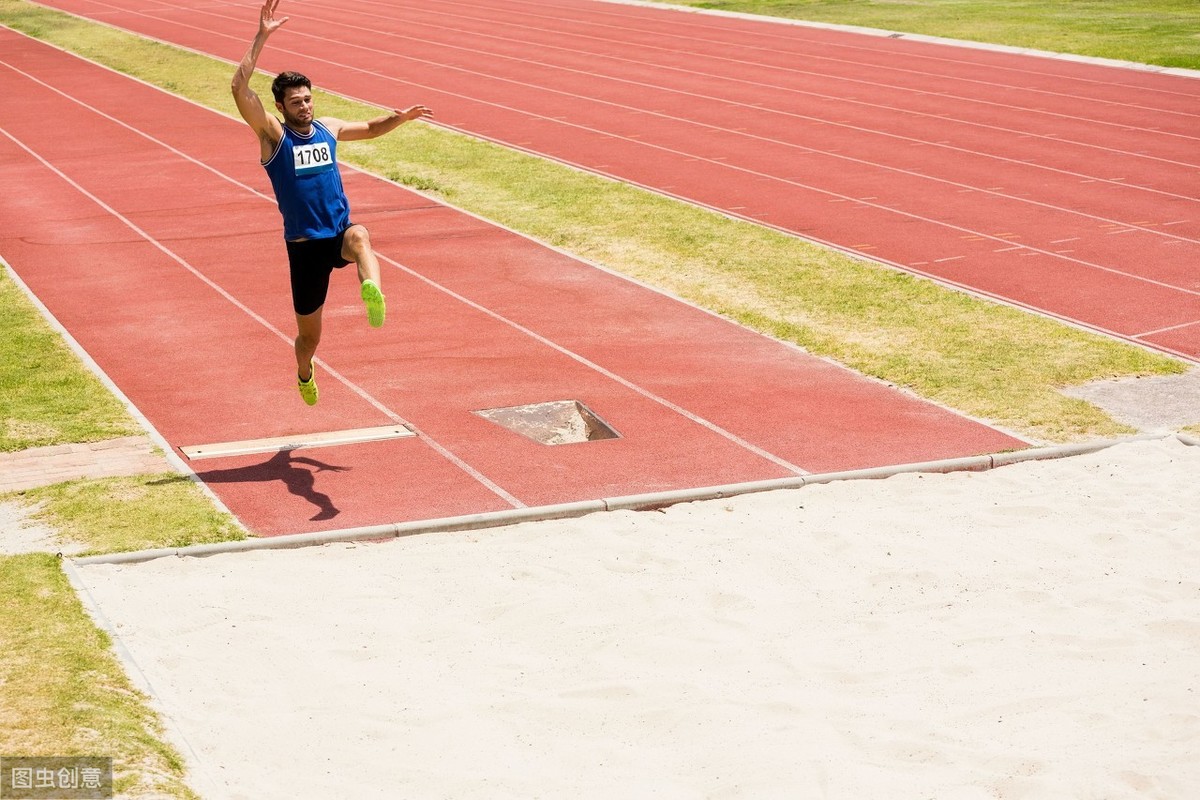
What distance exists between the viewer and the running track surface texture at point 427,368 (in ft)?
26.0

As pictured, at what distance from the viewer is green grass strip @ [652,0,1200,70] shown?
87.9 feet

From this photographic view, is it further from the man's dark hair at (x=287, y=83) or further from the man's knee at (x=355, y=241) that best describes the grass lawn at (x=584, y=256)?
the man's dark hair at (x=287, y=83)

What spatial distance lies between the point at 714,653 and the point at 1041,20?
28392mm

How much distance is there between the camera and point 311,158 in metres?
7.58

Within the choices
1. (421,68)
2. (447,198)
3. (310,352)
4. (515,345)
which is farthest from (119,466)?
(421,68)

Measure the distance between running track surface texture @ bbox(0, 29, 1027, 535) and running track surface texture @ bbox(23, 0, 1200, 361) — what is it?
2.77 m

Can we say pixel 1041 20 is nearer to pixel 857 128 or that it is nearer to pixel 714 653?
pixel 857 128

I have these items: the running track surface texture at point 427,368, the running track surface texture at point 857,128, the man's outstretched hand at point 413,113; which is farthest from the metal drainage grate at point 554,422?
the running track surface texture at point 857,128

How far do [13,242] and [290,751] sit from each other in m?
10.2

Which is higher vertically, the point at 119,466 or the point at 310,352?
the point at 310,352

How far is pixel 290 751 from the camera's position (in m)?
4.95

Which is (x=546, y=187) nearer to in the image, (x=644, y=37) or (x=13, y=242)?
(x=13, y=242)

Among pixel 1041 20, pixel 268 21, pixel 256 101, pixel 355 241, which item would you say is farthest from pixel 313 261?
pixel 1041 20

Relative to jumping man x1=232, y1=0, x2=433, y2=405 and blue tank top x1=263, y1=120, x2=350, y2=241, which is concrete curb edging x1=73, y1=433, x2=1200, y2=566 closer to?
jumping man x1=232, y1=0, x2=433, y2=405
